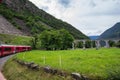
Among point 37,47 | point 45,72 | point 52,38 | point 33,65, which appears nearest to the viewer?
point 45,72

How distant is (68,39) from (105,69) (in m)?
110

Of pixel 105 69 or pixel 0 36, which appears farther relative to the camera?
pixel 0 36

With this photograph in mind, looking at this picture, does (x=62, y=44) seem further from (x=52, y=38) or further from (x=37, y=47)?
(x=37, y=47)

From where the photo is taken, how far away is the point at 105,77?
24.6 m

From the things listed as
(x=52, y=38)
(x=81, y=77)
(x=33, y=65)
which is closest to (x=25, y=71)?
(x=33, y=65)

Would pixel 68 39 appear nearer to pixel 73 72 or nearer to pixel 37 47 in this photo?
pixel 37 47

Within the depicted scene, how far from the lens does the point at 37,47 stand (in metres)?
153

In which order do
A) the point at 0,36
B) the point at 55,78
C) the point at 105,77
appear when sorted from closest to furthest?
the point at 105,77, the point at 55,78, the point at 0,36

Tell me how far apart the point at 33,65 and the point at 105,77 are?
1213 cm

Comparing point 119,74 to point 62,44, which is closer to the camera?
point 119,74

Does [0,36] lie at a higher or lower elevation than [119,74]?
higher

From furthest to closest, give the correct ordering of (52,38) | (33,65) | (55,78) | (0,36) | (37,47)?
(0,36), (37,47), (52,38), (33,65), (55,78)

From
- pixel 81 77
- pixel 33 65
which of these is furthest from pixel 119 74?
pixel 33 65

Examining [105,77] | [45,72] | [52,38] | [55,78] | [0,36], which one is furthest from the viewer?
[0,36]
